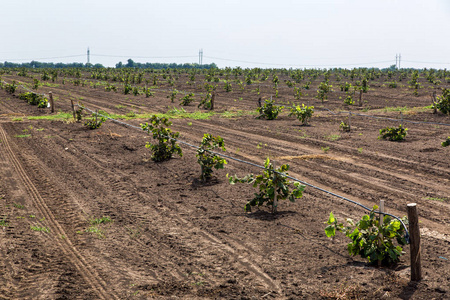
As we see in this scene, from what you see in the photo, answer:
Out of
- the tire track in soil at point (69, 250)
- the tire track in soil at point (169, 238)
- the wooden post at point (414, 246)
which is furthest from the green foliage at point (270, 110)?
the wooden post at point (414, 246)

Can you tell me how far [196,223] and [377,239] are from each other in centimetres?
349

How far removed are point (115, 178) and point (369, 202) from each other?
6.63 metres

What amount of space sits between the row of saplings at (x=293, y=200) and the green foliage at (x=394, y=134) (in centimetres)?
905

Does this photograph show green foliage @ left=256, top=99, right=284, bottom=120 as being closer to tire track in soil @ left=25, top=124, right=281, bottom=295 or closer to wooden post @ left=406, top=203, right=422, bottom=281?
tire track in soil @ left=25, top=124, right=281, bottom=295

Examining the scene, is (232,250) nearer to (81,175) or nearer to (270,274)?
(270,274)

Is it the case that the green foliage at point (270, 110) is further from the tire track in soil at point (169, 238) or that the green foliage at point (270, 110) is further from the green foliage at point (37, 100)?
the green foliage at point (37, 100)

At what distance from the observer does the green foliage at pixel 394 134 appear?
1752 centimetres

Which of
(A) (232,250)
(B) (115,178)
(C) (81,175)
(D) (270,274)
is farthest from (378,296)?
(C) (81,175)

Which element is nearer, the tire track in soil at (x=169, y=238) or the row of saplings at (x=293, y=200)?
the row of saplings at (x=293, y=200)

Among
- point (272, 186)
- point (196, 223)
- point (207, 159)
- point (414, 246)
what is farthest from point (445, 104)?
point (414, 246)

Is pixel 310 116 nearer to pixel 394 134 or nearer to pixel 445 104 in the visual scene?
pixel 394 134

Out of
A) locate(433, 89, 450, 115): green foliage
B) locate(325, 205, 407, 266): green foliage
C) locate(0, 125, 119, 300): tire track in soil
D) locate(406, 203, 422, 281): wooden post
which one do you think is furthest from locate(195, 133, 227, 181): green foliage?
locate(433, 89, 450, 115): green foliage

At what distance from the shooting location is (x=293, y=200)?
27.8 ft

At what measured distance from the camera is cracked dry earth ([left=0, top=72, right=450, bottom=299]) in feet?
19.6
